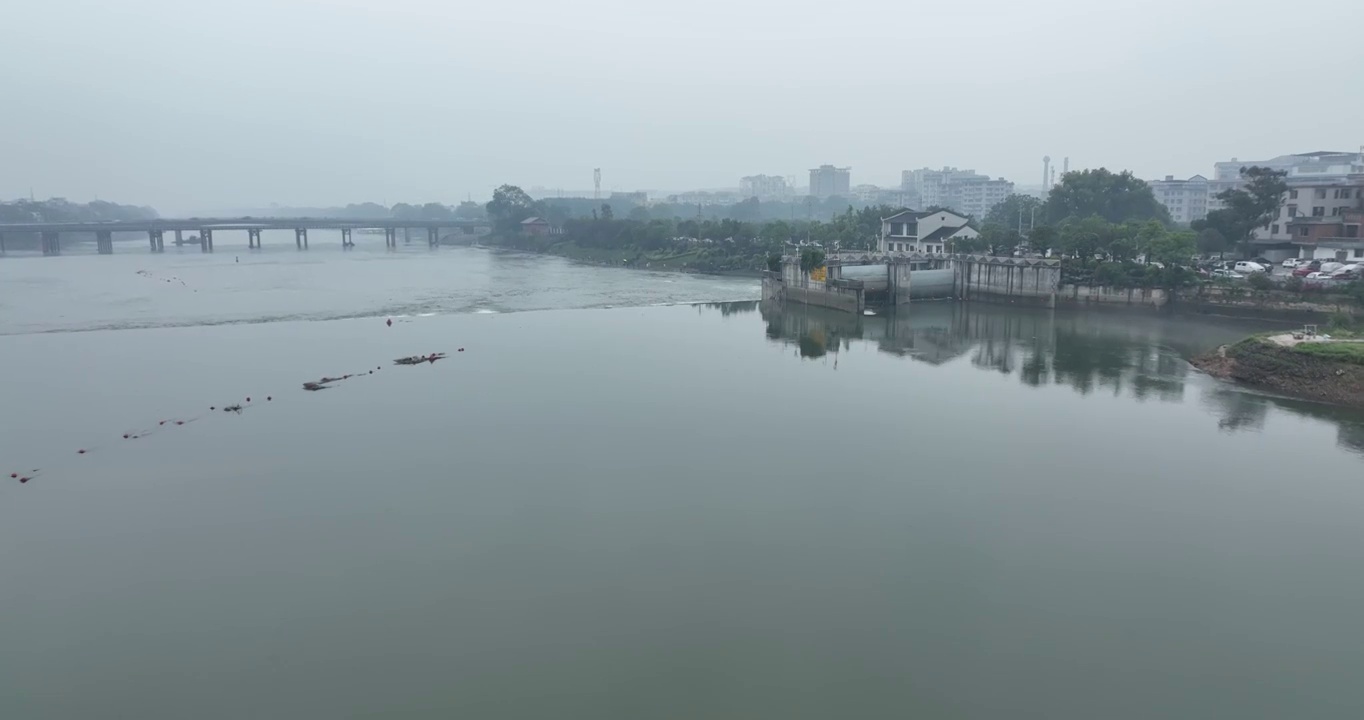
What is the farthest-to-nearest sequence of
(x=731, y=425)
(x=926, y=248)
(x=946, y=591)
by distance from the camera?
1. (x=926, y=248)
2. (x=731, y=425)
3. (x=946, y=591)

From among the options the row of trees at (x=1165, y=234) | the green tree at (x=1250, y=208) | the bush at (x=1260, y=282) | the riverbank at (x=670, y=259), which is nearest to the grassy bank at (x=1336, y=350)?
the bush at (x=1260, y=282)

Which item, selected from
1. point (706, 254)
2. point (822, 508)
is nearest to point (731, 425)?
point (822, 508)

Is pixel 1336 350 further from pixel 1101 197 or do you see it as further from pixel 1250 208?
pixel 1101 197

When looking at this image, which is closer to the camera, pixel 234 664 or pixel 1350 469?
pixel 234 664

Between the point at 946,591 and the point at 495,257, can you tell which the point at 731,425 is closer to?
the point at 946,591

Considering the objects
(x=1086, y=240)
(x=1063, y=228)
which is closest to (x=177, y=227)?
(x=1063, y=228)

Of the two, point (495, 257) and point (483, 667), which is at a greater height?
point (495, 257)

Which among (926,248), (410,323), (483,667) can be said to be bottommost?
(483,667)

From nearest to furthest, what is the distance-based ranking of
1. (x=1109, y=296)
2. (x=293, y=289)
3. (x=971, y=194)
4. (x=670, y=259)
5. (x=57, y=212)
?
1. (x=1109, y=296)
2. (x=293, y=289)
3. (x=670, y=259)
4. (x=57, y=212)
5. (x=971, y=194)

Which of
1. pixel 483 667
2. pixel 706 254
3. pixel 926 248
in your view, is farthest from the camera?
pixel 706 254
